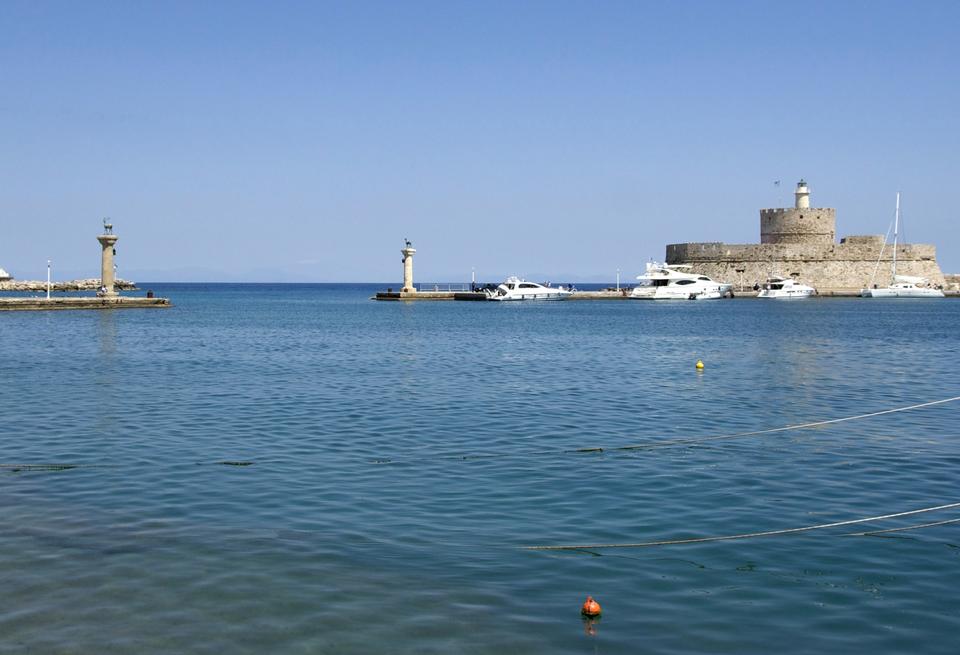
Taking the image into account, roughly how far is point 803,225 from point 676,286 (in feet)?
51.7

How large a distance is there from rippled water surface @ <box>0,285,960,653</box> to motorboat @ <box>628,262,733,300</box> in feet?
228

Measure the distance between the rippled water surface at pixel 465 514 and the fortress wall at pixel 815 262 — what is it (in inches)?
3008

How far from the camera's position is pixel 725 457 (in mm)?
14281

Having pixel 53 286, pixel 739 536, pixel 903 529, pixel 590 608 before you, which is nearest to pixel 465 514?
pixel 739 536

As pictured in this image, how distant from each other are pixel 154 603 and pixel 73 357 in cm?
2619

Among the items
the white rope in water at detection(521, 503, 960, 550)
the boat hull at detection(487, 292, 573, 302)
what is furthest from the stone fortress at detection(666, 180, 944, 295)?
the white rope in water at detection(521, 503, 960, 550)

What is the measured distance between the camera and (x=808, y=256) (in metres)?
98.3

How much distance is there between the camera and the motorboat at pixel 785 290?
93500 mm

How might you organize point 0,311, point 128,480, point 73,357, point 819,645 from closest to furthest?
point 819,645 → point 128,480 → point 73,357 → point 0,311

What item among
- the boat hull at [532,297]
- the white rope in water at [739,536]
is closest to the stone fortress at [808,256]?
the boat hull at [532,297]

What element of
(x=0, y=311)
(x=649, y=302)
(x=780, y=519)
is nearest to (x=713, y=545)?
(x=780, y=519)

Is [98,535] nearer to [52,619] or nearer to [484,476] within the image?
[52,619]

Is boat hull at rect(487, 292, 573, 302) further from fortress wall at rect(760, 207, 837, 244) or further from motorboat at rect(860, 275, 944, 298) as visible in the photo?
motorboat at rect(860, 275, 944, 298)

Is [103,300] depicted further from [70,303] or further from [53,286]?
[53,286]
